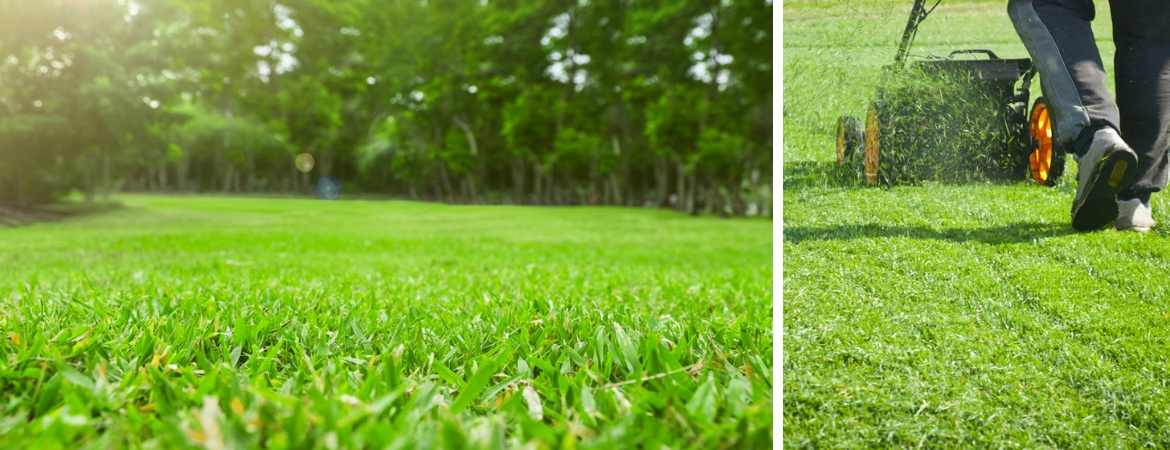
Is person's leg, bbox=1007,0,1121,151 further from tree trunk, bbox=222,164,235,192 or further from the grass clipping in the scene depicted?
tree trunk, bbox=222,164,235,192

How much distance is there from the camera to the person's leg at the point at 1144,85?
1.25m

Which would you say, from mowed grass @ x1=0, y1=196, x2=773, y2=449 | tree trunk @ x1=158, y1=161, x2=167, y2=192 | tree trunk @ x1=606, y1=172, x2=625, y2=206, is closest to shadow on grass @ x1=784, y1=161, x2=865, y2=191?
mowed grass @ x1=0, y1=196, x2=773, y2=449

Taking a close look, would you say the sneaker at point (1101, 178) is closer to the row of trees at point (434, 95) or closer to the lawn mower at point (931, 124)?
the lawn mower at point (931, 124)

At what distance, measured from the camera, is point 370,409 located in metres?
0.71

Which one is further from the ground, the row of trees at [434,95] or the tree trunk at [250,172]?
the row of trees at [434,95]

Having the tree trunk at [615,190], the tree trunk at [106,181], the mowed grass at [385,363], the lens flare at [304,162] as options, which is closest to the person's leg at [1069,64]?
the mowed grass at [385,363]

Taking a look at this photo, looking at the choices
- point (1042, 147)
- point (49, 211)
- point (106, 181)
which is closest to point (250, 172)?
point (106, 181)

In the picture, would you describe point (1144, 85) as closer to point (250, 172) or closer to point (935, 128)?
point (935, 128)

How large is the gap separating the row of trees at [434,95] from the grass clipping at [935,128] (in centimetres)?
1118

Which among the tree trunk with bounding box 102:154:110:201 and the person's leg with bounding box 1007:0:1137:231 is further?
the tree trunk with bounding box 102:154:110:201

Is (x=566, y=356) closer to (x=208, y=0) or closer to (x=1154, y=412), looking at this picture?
(x=1154, y=412)

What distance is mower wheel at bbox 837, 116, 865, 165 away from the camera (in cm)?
123

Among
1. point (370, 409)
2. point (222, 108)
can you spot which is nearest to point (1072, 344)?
point (370, 409)

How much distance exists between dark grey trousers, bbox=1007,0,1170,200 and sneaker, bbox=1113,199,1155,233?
0.02 metres
